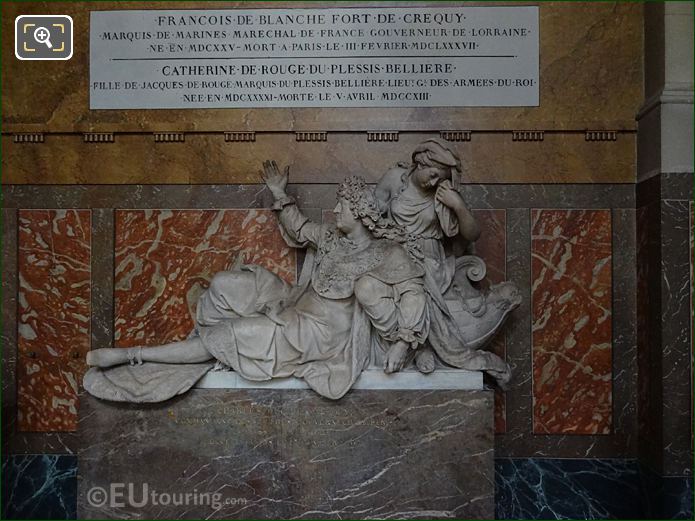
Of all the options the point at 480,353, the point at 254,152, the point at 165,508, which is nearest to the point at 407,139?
the point at 254,152

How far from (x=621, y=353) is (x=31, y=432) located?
4.33m

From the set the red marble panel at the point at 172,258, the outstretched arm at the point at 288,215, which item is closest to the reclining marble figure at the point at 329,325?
the outstretched arm at the point at 288,215

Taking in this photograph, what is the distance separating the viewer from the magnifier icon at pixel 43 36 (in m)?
5.20

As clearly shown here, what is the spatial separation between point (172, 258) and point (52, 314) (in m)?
0.98

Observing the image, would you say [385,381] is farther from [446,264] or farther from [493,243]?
[493,243]

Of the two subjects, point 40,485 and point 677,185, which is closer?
point 677,185

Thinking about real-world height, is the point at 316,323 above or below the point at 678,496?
above

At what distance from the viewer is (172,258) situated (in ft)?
17.0

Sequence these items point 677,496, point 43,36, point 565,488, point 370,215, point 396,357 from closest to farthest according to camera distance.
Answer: point 396,357, point 370,215, point 677,496, point 565,488, point 43,36

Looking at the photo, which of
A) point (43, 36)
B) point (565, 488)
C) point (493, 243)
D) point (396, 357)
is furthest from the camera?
point (43, 36)

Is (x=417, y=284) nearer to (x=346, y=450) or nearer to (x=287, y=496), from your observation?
(x=346, y=450)

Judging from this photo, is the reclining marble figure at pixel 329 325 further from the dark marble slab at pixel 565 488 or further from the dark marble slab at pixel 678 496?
the dark marble slab at pixel 678 496
